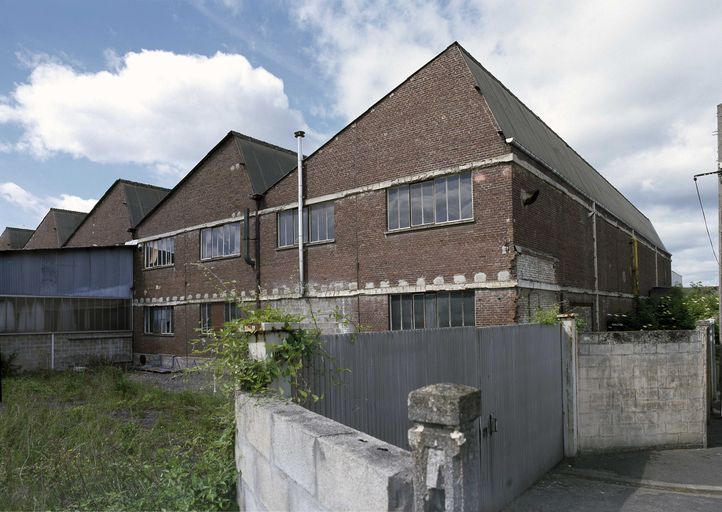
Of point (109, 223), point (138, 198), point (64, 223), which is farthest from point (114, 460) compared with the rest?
point (64, 223)

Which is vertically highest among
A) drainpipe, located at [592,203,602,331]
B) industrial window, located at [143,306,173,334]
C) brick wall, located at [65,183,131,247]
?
brick wall, located at [65,183,131,247]

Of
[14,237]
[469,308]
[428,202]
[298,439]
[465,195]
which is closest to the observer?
[298,439]

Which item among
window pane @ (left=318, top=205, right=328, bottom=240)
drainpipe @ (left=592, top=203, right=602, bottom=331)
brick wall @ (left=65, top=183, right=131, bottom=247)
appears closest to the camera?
window pane @ (left=318, top=205, right=328, bottom=240)

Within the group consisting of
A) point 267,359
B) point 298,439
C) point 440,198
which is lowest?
point 298,439

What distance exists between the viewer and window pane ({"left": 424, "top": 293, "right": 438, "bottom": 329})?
43.9 ft

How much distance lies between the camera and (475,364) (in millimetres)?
6699

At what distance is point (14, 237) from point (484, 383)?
4762 centimetres

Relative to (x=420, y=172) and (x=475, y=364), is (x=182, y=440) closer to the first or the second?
(x=475, y=364)

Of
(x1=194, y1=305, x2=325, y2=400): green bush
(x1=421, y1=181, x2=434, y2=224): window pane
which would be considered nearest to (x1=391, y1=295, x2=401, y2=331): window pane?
(x1=421, y1=181, x2=434, y2=224): window pane

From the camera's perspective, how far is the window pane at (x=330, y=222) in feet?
53.0

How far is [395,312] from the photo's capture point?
46.8 feet

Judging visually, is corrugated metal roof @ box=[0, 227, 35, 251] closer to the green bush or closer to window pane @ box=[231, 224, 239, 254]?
window pane @ box=[231, 224, 239, 254]

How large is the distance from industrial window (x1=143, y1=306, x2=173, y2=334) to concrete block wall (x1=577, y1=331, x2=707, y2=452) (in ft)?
60.4

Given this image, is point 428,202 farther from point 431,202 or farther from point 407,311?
point 407,311
